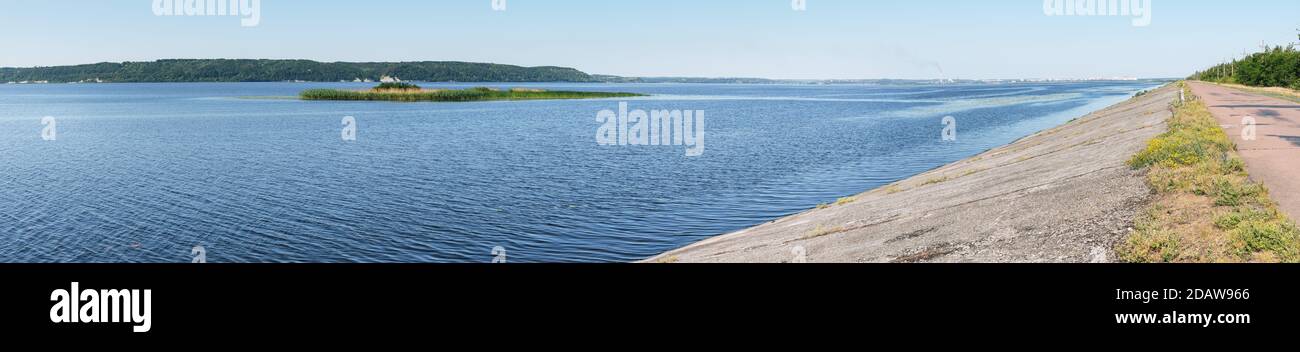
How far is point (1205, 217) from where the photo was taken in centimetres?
1570

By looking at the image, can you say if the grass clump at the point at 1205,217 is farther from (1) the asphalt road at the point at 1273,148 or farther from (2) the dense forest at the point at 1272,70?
(2) the dense forest at the point at 1272,70

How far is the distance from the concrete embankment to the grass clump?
53 centimetres

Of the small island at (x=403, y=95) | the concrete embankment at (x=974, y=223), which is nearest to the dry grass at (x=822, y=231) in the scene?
the concrete embankment at (x=974, y=223)

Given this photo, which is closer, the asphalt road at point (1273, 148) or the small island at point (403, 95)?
the asphalt road at point (1273, 148)

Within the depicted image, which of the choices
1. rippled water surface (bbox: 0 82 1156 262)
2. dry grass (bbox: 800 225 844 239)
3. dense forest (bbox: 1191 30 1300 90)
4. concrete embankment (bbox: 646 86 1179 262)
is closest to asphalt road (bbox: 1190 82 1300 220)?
Answer: concrete embankment (bbox: 646 86 1179 262)

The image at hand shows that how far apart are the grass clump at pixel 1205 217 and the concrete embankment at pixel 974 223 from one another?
53 cm

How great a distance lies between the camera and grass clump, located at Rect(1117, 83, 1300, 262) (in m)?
13.3

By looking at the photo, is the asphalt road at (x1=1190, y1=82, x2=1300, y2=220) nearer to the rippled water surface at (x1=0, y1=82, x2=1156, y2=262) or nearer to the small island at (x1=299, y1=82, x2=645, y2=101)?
the rippled water surface at (x1=0, y1=82, x2=1156, y2=262)

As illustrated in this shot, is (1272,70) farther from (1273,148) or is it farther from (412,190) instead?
(412,190)

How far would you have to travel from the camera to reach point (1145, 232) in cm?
1479

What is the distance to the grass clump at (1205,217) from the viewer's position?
1329 centimetres
